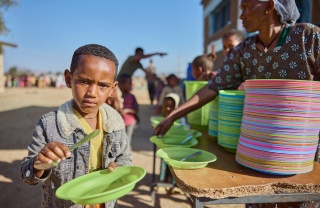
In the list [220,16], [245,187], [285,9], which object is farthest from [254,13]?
[220,16]

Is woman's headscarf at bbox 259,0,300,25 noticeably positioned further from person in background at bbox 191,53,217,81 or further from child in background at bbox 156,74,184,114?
child in background at bbox 156,74,184,114

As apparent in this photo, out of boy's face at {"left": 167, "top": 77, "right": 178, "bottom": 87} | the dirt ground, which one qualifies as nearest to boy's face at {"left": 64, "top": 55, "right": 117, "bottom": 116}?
the dirt ground

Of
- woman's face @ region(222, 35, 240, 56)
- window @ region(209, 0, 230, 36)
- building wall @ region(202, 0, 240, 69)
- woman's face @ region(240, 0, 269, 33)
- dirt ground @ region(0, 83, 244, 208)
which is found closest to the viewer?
woman's face @ region(240, 0, 269, 33)

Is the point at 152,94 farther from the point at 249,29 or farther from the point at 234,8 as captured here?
the point at 249,29

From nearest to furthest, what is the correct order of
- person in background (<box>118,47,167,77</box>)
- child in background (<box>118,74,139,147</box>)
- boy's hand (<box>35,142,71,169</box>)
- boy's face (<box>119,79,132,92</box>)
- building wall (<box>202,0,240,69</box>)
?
boy's hand (<box>35,142,71,169</box>)
child in background (<box>118,74,139,147</box>)
boy's face (<box>119,79,132,92</box>)
person in background (<box>118,47,167,77</box>)
building wall (<box>202,0,240,69</box>)

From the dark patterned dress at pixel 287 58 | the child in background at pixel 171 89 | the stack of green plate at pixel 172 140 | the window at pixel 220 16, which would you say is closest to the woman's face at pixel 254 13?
the dark patterned dress at pixel 287 58

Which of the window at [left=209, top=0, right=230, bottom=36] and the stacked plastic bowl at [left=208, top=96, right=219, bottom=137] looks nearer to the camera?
the stacked plastic bowl at [left=208, top=96, right=219, bottom=137]

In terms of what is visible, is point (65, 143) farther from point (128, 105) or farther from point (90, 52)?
point (128, 105)

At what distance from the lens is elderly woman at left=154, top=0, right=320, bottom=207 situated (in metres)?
1.39

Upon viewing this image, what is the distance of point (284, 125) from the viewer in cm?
103

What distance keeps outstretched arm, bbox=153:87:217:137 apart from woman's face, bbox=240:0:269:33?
501 mm

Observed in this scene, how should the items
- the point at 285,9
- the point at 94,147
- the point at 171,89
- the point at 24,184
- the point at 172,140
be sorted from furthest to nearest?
the point at 171,89, the point at 24,184, the point at 172,140, the point at 285,9, the point at 94,147

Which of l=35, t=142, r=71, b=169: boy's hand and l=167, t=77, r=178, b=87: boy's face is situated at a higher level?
l=167, t=77, r=178, b=87: boy's face

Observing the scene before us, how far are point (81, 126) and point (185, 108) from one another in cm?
72
